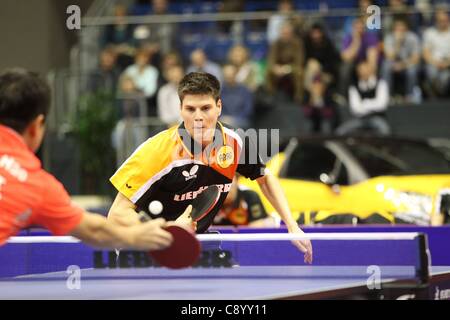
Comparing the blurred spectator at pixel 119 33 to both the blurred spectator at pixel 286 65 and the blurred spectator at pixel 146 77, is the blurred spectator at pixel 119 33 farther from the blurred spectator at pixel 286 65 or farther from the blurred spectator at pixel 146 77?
the blurred spectator at pixel 286 65

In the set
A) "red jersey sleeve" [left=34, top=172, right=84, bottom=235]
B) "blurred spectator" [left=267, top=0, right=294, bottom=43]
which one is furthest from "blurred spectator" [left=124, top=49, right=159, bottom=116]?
"red jersey sleeve" [left=34, top=172, right=84, bottom=235]

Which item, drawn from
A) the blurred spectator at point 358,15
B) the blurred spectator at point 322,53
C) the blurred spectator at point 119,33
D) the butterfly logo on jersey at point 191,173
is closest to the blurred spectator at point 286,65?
the blurred spectator at point 322,53

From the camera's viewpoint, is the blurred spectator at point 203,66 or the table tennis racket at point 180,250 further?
the blurred spectator at point 203,66

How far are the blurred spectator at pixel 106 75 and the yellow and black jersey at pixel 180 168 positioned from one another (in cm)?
858

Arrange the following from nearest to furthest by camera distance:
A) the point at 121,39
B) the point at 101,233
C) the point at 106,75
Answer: the point at 101,233
the point at 106,75
the point at 121,39

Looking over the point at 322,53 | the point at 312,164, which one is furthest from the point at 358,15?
the point at 312,164

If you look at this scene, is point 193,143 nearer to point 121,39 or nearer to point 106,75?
point 106,75

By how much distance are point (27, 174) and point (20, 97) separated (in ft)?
1.13

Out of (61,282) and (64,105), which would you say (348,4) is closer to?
(64,105)

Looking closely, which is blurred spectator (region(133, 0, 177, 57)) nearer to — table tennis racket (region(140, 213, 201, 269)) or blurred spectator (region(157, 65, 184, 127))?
blurred spectator (region(157, 65, 184, 127))

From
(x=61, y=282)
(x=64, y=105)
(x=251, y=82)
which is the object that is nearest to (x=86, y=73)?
(x=64, y=105)

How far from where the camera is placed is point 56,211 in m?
4.76

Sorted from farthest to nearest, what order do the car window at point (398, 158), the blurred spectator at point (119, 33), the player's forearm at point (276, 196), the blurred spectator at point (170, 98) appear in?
the blurred spectator at point (119, 33), the blurred spectator at point (170, 98), the car window at point (398, 158), the player's forearm at point (276, 196)

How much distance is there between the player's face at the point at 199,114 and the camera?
272 inches
